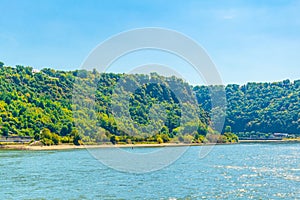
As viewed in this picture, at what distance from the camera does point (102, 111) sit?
148m

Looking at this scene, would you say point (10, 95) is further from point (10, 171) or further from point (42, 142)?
point (10, 171)

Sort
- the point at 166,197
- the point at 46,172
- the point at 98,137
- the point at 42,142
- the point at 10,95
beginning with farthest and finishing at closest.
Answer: the point at 10,95 < the point at 98,137 < the point at 42,142 < the point at 46,172 < the point at 166,197

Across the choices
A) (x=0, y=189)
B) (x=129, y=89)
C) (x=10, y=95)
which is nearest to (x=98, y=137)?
(x=10, y=95)

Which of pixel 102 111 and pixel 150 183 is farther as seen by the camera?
pixel 102 111

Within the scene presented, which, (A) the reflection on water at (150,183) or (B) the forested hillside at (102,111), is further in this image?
(B) the forested hillside at (102,111)

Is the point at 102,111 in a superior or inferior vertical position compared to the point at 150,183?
superior

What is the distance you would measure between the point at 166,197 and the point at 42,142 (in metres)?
77.9

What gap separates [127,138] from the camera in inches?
4818

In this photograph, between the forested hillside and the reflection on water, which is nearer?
the reflection on water

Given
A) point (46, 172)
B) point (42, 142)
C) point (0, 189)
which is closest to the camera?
point (0, 189)

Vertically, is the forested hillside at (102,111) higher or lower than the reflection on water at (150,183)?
Answer: higher

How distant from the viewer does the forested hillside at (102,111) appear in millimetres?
122438

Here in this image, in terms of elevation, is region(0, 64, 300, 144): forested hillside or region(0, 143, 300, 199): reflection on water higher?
region(0, 64, 300, 144): forested hillside

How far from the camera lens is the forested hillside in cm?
12244
